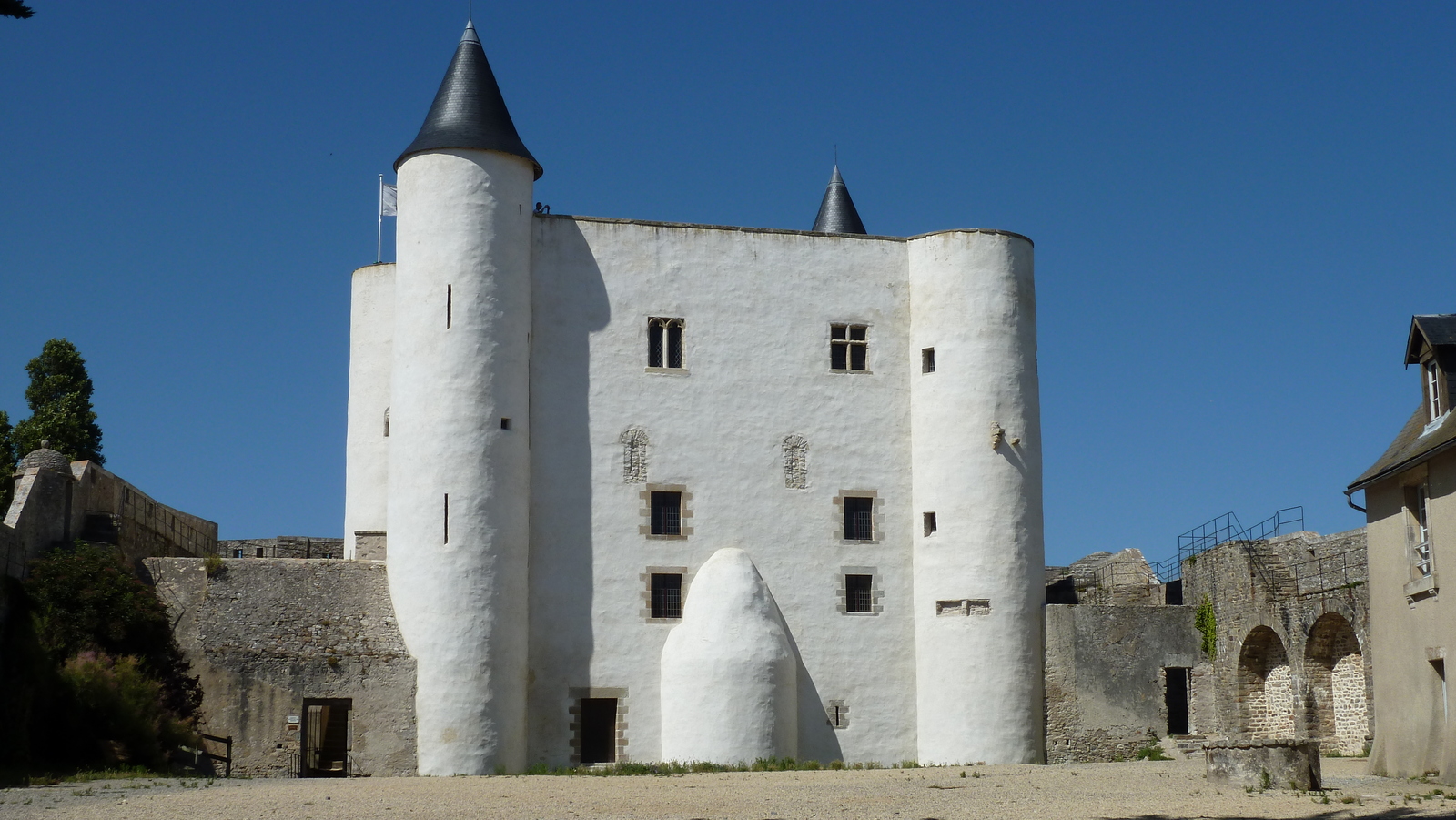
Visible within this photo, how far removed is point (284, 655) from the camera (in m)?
28.5

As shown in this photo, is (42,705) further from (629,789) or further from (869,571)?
(869,571)

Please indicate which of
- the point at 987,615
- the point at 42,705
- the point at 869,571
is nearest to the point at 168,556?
the point at 42,705

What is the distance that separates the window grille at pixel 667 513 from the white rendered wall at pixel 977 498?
195 inches

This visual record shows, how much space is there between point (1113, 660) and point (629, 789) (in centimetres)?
1278

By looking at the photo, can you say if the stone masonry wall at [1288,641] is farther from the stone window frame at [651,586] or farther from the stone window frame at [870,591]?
the stone window frame at [651,586]

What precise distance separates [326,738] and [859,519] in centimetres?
1293

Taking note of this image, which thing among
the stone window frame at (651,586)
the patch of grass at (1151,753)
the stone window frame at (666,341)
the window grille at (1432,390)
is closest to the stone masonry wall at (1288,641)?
the patch of grass at (1151,753)

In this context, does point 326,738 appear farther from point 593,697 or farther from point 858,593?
point 858,593

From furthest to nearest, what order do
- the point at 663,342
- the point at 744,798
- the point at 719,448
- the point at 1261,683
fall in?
the point at 663,342 → the point at 719,448 → the point at 1261,683 → the point at 744,798

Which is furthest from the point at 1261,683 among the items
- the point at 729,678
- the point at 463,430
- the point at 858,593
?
the point at 463,430

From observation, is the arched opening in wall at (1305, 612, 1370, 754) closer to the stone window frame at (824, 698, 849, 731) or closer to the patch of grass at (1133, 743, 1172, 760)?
the patch of grass at (1133, 743, 1172, 760)

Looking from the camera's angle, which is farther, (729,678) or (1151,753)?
(1151,753)

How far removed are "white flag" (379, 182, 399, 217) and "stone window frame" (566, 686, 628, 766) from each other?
452 inches

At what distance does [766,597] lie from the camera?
31.5 meters
